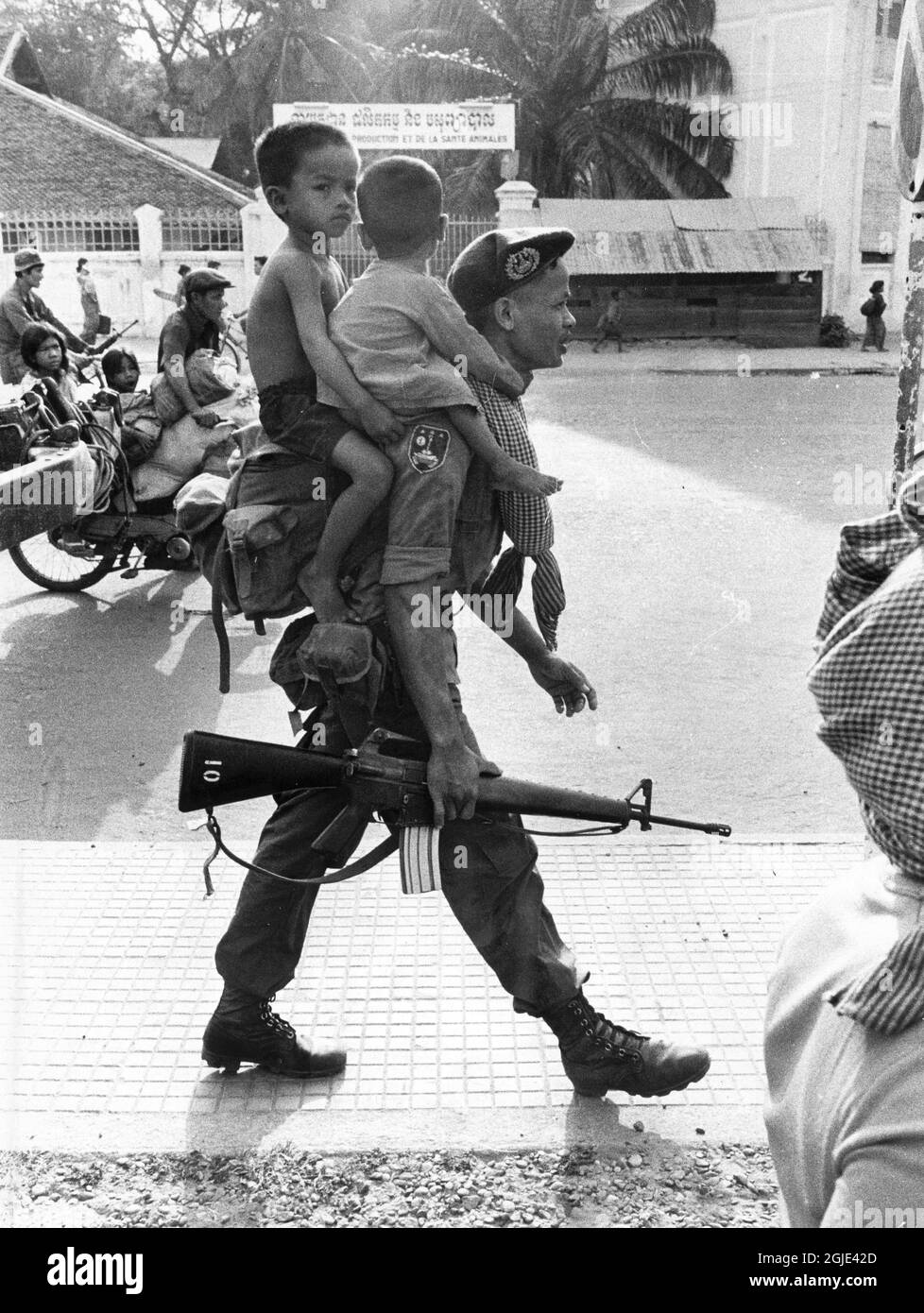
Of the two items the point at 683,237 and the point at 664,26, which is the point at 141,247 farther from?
the point at 664,26

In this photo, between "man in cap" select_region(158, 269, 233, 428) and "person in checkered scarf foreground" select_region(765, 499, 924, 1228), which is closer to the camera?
"person in checkered scarf foreground" select_region(765, 499, 924, 1228)

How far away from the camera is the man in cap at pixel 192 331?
789 cm

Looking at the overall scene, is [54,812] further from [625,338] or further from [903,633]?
[625,338]

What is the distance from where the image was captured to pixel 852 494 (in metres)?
10.7

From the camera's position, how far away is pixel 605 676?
660 centimetres

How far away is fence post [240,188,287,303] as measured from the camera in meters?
27.4

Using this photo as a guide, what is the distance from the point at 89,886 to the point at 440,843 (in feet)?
5.69

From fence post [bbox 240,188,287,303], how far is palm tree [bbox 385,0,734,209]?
4.29 m

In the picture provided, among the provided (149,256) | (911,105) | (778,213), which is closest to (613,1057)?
(911,105)

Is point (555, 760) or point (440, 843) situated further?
point (555, 760)

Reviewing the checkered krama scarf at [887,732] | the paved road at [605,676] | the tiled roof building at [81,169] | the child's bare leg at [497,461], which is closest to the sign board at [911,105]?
the child's bare leg at [497,461]

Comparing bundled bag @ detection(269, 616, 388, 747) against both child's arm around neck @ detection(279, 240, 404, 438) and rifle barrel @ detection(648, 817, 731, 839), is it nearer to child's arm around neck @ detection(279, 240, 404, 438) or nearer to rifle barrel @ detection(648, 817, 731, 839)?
child's arm around neck @ detection(279, 240, 404, 438)

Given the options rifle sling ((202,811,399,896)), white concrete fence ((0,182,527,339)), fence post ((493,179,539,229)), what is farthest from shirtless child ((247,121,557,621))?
white concrete fence ((0,182,527,339))
